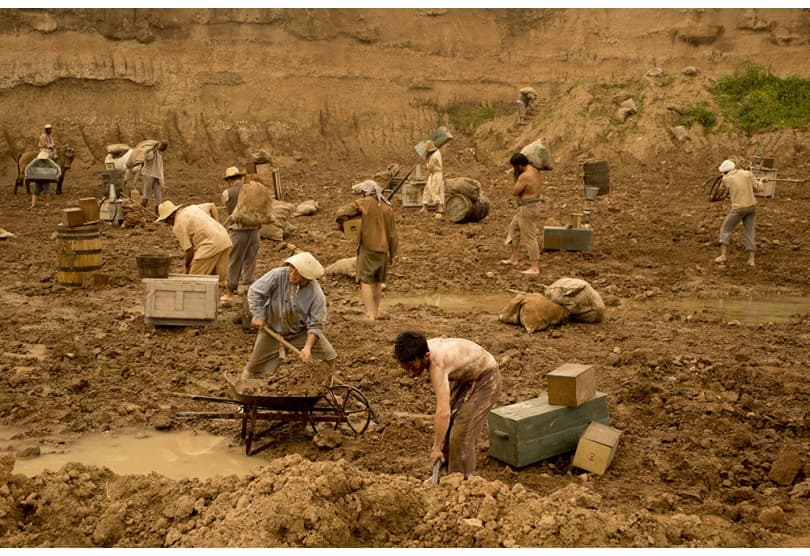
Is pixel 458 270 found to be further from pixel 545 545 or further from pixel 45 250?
pixel 545 545

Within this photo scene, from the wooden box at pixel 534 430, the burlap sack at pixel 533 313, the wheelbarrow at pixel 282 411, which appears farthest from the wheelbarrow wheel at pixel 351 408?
the burlap sack at pixel 533 313

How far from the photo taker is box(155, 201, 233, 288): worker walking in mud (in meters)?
10.6

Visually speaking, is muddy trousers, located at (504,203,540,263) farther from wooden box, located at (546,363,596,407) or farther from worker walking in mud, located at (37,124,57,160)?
worker walking in mud, located at (37,124,57,160)

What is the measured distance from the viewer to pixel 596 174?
19594 millimetres

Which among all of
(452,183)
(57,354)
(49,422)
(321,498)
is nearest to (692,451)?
(321,498)

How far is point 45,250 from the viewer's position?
14.7 metres

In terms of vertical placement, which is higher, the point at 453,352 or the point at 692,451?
the point at 453,352

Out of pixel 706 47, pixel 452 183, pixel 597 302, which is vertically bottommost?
pixel 597 302

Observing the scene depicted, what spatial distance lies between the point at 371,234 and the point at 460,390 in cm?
431

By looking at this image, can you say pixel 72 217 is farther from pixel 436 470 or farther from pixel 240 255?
pixel 436 470

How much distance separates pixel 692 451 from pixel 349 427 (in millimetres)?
2765

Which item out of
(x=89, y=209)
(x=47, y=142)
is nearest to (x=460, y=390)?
(x=89, y=209)

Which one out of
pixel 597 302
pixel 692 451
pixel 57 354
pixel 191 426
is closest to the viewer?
pixel 692 451

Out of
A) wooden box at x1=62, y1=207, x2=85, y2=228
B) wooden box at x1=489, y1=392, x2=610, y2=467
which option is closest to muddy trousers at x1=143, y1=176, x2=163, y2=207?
wooden box at x1=62, y1=207, x2=85, y2=228
